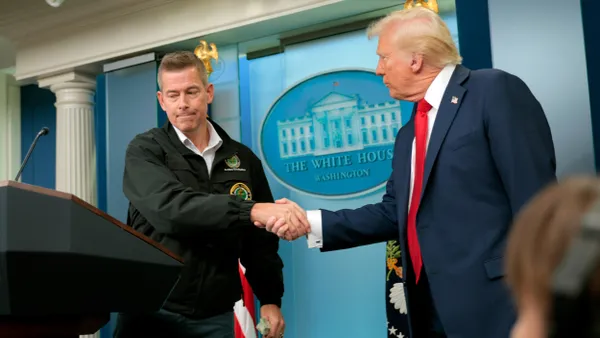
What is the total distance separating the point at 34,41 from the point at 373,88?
295cm

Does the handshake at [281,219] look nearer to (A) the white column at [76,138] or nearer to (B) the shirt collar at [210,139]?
(B) the shirt collar at [210,139]

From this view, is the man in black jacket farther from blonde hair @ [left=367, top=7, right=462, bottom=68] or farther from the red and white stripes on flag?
the red and white stripes on flag

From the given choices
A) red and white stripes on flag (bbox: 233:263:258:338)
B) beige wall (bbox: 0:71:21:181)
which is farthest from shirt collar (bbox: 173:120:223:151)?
beige wall (bbox: 0:71:21:181)

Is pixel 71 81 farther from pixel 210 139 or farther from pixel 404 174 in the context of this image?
pixel 404 174

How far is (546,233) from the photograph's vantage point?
1.48ft

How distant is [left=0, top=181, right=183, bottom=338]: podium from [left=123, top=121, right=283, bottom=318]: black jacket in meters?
0.55

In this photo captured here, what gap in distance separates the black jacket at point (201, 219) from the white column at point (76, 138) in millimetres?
3462

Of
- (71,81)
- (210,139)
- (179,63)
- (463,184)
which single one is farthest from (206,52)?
(463,184)

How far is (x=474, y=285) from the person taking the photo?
1.69m

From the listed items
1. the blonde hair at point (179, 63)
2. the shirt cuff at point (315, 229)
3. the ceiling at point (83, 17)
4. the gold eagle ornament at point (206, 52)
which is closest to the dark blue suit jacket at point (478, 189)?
the shirt cuff at point (315, 229)

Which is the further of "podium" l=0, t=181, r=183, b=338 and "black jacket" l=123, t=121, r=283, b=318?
"black jacket" l=123, t=121, r=283, b=318

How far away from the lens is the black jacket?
198cm

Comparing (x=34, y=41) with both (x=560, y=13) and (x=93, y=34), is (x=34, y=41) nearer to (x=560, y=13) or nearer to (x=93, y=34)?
(x=93, y=34)

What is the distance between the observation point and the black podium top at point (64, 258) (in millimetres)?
1229
